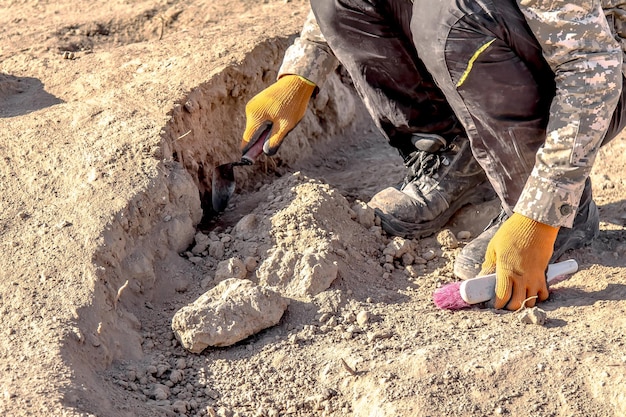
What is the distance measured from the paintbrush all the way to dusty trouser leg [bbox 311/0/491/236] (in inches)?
19.5

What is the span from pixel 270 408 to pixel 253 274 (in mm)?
544

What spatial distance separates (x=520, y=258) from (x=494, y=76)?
502 millimetres

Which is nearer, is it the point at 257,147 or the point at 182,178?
the point at 182,178

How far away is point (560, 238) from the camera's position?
104 inches

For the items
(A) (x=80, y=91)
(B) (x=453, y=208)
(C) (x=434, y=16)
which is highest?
(C) (x=434, y=16)

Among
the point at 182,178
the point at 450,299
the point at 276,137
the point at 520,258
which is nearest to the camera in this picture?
the point at 520,258

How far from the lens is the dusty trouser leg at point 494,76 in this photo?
2305 millimetres

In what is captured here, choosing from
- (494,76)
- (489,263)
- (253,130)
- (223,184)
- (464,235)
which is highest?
(494,76)

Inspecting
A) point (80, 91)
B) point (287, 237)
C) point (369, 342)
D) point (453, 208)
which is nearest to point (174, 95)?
point (80, 91)

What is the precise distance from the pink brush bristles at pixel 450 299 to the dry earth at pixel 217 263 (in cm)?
4

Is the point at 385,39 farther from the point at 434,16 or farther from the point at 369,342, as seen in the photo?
the point at 369,342

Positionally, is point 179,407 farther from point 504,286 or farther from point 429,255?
point 429,255

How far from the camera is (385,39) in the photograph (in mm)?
2762

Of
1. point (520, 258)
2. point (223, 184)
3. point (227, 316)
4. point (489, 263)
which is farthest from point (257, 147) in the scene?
point (520, 258)
